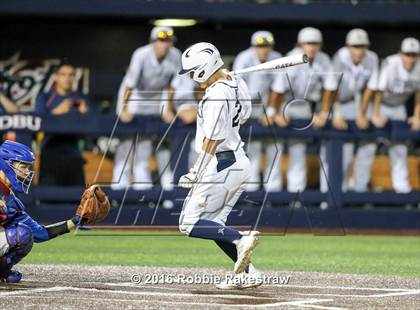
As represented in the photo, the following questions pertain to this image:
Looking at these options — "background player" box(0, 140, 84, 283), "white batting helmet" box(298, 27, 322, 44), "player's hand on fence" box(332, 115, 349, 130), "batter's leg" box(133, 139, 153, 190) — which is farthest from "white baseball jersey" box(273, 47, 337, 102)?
"background player" box(0, 140, 84, 283)

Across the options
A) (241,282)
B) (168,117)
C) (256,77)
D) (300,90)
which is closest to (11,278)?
(241,282)

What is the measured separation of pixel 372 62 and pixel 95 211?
6807mm

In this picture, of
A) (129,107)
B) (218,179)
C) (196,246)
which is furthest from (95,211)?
(129,107)

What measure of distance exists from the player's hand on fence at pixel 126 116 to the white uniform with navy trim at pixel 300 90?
1.82 m

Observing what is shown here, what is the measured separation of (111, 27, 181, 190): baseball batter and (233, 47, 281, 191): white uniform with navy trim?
0.89 meters

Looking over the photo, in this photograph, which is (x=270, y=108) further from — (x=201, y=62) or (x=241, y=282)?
(x=241, y=282)

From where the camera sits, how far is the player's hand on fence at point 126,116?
527 inches

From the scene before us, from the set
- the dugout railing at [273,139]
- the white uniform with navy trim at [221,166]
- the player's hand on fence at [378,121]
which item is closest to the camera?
the white uniform with navy trim at [221,166]

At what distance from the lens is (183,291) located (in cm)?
735

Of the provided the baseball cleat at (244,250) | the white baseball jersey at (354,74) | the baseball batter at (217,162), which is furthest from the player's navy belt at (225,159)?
the white baseball jersey at (354,74)

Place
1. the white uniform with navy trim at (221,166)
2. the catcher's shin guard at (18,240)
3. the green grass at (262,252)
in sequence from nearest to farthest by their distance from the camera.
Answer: the catcher's shin guard at (18,240) < the white uniform with navy trim at (221,166) < the green grass at (262,252)

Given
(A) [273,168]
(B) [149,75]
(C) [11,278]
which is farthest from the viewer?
(A) [273,168]

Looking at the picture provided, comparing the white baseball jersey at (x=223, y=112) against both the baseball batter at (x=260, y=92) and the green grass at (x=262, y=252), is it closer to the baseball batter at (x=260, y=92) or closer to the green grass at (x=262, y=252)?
the green grass at (x=262, y=252)

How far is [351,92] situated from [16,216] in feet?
22.7
